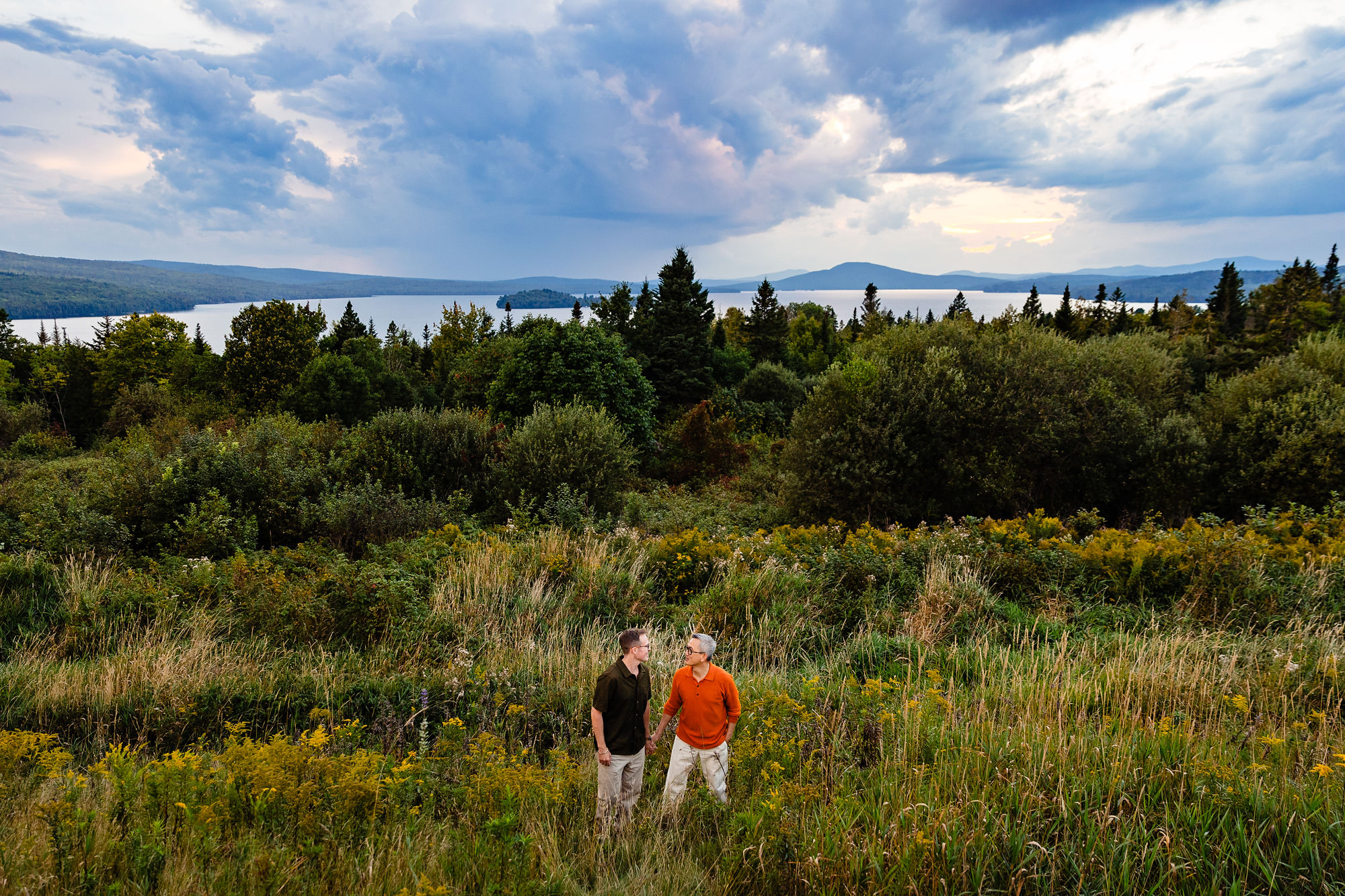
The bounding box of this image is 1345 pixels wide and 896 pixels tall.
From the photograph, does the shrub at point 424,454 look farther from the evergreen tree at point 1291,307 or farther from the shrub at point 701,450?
the evergreen tree at point 1291,307

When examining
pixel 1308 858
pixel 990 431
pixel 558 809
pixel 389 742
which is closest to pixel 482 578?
pixel 389 742

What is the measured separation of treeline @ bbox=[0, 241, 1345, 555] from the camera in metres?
12.0

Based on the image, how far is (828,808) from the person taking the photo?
3.49 meters

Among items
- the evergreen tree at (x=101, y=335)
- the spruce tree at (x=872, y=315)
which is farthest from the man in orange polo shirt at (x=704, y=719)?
the spruce tree at (x=872, y=315)

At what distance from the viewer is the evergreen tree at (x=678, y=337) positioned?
42.6m

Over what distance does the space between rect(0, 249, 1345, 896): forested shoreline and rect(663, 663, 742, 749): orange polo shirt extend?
0.18 metres

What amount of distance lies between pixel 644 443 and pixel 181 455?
2083 centimetres

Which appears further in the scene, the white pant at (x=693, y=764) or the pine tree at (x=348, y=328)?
the pine tree at (x=348, y=328)

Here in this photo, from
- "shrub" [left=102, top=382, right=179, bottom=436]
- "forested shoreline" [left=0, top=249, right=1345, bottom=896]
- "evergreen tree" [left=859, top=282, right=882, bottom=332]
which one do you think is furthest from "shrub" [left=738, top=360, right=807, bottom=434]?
"evergreen tree" [left=859, top=282, right=882, bottom=332]

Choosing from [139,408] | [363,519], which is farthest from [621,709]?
[139,408]

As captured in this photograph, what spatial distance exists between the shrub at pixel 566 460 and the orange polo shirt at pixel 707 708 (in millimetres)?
10655

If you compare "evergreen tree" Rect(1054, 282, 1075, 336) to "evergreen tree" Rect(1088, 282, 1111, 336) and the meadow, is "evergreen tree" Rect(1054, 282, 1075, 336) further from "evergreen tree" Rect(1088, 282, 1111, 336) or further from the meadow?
the meadow

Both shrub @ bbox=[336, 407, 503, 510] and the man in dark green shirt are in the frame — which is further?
shrub @ bbox=[336, 407, 503, 510]

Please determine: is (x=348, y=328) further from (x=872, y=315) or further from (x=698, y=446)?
(x=872, y=315)
